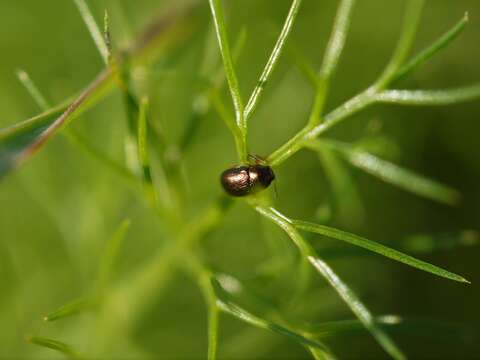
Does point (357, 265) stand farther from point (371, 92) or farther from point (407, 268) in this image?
point (371, 92)

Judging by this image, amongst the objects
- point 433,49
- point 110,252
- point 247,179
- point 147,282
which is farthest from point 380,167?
point 147,282

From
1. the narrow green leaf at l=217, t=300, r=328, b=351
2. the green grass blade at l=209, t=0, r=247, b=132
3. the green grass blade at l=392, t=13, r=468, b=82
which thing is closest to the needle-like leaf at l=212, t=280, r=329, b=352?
the narrow green leaf at l=217, t=300, r=328, b=351

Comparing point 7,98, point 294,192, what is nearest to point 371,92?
point 294,192

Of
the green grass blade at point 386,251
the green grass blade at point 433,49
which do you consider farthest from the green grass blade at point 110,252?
the green grass blade at point 433,49

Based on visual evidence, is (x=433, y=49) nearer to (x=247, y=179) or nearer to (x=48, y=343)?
(x=247, y=179)

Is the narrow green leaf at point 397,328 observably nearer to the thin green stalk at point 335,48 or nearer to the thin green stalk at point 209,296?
the thin green stalk at point 209,296

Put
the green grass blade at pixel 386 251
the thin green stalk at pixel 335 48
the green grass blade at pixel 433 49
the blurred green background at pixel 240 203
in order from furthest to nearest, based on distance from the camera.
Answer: the blurred green background at pixel 240 203
the thin green stalk at pixel 335 48
the green grass blade at pixel 433 49
the green grass blade at pixel 386 251
